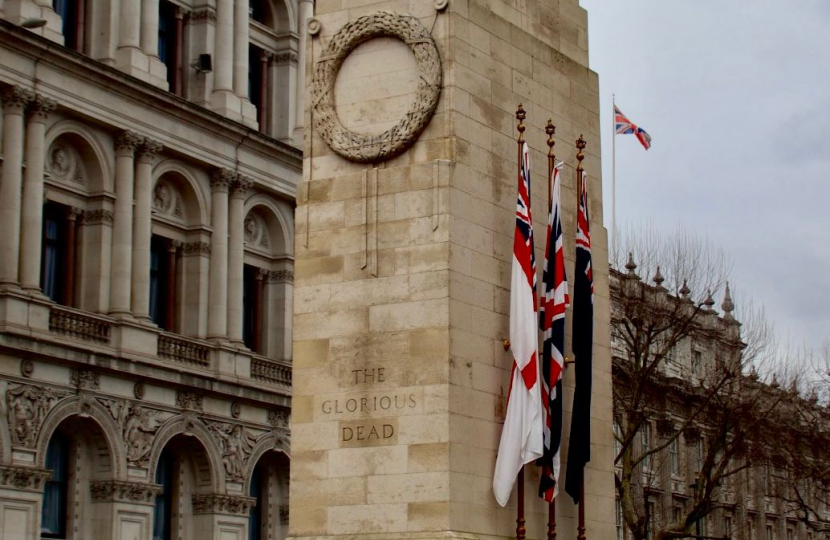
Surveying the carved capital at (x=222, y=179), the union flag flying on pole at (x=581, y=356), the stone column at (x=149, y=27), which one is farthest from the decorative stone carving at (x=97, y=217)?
the union flag flying on pole at (x=581, y=356)

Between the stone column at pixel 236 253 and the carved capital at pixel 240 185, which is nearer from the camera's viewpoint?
the stone column at pixel 236 253

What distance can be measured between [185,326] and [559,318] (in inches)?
1228

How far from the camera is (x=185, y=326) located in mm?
55031

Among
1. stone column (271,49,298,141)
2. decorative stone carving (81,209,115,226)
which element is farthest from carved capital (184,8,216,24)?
decorative stone carving (81,209,115,226)

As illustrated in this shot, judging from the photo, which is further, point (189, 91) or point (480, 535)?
point (189, 91)

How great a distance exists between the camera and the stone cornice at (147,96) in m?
48.2

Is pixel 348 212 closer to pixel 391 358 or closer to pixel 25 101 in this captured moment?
pixel 391 358

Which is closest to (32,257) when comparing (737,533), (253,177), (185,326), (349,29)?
(185,326)

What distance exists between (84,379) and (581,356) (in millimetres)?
25370

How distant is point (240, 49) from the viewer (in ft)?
192

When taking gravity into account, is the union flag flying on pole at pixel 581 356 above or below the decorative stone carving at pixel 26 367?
below

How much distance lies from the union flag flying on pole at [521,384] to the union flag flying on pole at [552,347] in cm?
53

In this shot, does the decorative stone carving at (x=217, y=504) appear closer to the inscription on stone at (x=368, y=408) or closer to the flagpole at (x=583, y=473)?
the flagpole at (x=583, y=473)

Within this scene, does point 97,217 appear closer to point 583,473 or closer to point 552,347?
point 583,473
